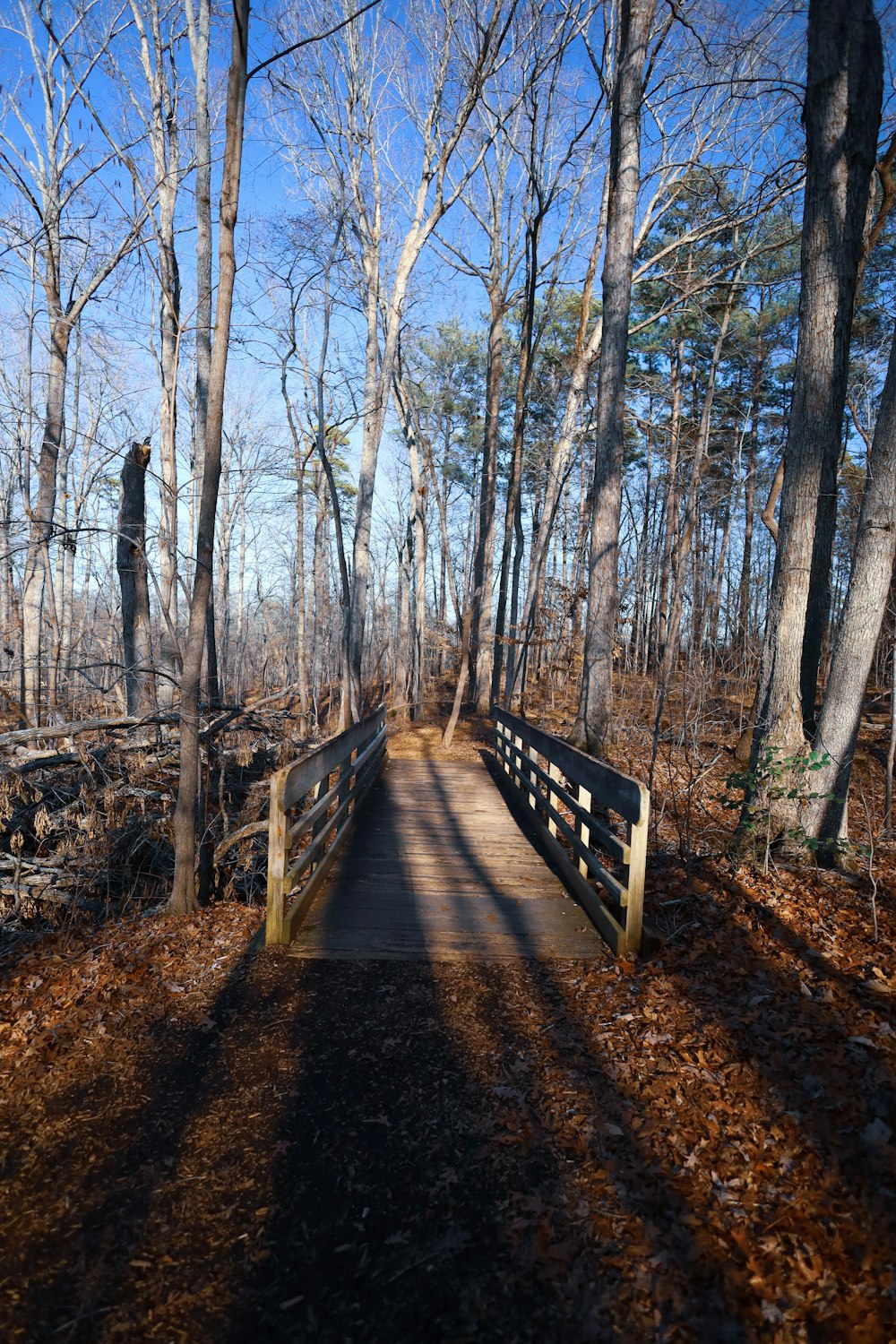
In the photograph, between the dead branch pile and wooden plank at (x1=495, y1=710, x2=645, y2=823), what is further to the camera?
the dead branch pile

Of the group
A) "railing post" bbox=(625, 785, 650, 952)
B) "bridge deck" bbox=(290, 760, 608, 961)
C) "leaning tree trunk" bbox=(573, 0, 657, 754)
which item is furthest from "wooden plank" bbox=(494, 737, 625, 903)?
"leaning tree trunk" bbox=(573, 0, 657, 754)

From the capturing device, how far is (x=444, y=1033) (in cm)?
356

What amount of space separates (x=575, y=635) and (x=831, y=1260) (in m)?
15.6

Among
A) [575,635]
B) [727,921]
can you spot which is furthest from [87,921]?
[575,635]

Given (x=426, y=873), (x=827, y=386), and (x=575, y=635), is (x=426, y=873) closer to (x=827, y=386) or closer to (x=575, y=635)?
(x=827, y=386)

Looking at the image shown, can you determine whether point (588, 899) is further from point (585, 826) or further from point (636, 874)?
point (636, 874)

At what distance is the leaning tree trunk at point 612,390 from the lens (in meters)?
9.52

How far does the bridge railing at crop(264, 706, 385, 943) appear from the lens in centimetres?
431

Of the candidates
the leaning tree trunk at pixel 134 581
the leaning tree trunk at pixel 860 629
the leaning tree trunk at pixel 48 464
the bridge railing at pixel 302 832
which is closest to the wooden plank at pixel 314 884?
the bridge railing at pixel 302 832

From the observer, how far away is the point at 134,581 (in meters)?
8.26

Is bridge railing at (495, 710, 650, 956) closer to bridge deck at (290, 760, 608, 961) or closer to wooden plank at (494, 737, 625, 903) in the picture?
wooden plank at (494, 737, 625, 903)

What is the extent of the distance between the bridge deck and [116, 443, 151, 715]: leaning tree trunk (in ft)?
10.8

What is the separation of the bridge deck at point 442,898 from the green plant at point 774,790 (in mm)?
1621

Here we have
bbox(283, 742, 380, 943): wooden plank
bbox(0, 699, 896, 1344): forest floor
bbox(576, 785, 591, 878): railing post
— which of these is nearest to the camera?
bbox(0, 699, 896, 1344): forest floor
